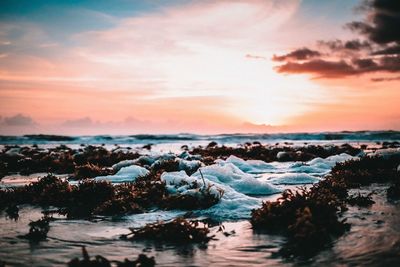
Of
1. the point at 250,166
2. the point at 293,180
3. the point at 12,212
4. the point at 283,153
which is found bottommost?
the point at 12,212

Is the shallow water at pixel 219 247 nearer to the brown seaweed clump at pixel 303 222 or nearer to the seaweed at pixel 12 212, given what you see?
the brown seaweed clump at pixel 303 222

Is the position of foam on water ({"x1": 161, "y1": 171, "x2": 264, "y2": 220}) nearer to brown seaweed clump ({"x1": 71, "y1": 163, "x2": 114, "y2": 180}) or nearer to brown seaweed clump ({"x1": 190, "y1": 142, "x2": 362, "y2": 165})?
brown seaweed clump ({"x1": 71, "y1": 163, "x2": 114, "y2": 180})

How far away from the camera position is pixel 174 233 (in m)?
4.38

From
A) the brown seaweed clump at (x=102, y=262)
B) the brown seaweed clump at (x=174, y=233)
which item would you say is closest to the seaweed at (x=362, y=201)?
the brown seaweed clump at (x=174, y=233)

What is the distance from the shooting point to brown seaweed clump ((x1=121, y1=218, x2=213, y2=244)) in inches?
169

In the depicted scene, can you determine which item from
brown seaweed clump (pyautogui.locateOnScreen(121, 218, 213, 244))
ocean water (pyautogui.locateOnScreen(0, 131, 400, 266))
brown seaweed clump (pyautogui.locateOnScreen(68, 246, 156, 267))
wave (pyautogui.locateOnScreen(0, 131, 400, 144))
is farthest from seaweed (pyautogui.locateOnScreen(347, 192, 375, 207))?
wave (pyautogui.locateOnScreen(0, 131, 400, 144))

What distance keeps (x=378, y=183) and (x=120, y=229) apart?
6103 mm

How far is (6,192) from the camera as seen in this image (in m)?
7.69

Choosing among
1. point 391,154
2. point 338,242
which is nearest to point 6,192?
point 338,242

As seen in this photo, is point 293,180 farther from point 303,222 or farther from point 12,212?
point 12,212

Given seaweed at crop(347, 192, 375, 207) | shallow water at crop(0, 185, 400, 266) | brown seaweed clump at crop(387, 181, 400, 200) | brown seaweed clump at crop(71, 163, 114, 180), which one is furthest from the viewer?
brown seaweed clump at crop(71, 163, 114, 180)

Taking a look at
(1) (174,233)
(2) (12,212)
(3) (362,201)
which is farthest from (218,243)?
(2) (12,212)

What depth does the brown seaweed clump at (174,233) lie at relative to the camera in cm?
429

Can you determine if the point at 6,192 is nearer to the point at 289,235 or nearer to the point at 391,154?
the point at 289,235
